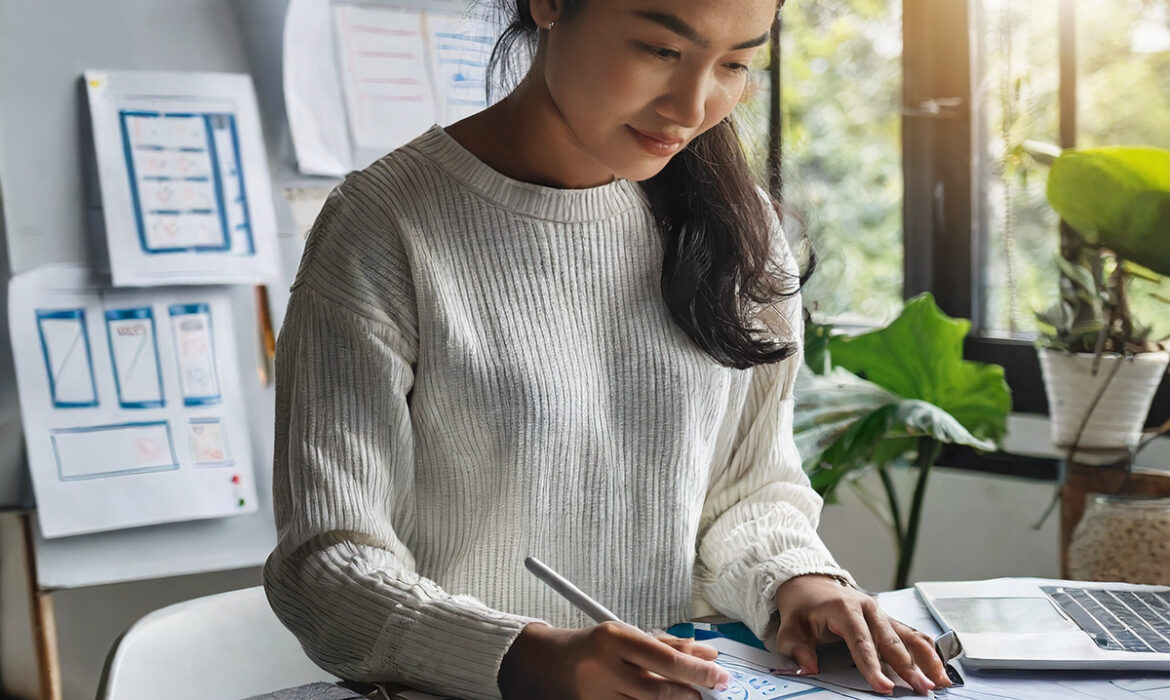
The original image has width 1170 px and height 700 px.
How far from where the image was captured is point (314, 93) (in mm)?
1826

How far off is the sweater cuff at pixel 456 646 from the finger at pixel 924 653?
25 centimetres

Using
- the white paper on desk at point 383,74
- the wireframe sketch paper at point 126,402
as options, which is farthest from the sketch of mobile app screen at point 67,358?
the white paper on desk at point 383,74

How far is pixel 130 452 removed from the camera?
5.41 feet

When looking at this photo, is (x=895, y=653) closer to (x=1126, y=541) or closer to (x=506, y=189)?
(x=506, y=189)

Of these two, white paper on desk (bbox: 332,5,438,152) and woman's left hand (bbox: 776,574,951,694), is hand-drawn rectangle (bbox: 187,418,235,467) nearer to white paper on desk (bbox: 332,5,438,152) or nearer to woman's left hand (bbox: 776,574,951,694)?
white paper on desk (bbox: 332,5,438,152)

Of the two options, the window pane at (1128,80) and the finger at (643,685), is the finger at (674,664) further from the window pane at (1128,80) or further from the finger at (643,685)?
the window pane at (1128,80)

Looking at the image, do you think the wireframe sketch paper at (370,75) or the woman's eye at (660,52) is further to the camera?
the wireframe sketch paper at (370,75)

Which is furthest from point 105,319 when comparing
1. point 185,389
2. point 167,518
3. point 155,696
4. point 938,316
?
point 938,316

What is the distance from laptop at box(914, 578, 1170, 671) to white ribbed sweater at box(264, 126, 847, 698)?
0.12m

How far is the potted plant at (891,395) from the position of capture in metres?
1.68

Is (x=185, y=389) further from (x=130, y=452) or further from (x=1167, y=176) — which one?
(x=1167, y=176)

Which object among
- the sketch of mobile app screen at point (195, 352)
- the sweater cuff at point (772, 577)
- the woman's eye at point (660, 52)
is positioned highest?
the woman's eye at point (660, 52)

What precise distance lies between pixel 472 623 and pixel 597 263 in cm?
34

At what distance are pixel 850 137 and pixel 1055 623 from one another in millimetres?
1609
